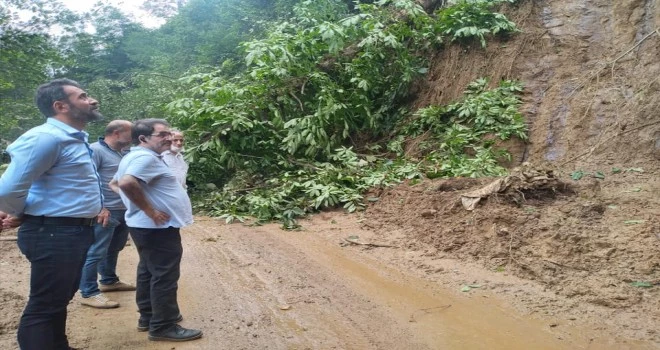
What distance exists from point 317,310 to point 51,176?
2.23m

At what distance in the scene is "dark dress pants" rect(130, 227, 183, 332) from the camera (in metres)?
3.25

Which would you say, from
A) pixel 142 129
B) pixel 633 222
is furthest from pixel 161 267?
pixel 633 222

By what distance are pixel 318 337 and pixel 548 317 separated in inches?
69.8

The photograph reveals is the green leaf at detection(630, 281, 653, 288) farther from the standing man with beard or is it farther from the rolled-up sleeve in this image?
the rolled-up sleeve

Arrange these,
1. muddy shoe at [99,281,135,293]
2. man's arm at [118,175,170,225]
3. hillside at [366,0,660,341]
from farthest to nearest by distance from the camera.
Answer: muddy shoe at [99,281,135,293], hillside at [366,0,660,341], man's arm at [118,175,170,225]

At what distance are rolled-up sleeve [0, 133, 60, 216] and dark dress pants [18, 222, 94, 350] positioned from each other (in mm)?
184

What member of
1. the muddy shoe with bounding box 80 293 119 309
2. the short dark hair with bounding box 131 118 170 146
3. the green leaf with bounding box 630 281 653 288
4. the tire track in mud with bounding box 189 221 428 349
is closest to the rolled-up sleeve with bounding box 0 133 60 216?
the short dark hair with bounding box 131 118 170 146

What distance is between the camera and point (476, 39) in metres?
9.98

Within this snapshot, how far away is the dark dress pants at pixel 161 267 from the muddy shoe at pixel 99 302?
0.89 metres

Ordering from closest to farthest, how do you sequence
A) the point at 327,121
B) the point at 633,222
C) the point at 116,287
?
1. the point at 116,287
2. the point at 633,222
3. the point at 327,121

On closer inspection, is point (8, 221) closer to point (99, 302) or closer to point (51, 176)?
point (51, 176)

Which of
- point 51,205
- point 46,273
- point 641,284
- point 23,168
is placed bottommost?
point 641,284

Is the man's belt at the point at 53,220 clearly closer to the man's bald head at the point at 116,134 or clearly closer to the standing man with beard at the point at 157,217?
the standing man with beard at the point at 157,217

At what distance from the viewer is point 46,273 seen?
8.86ft
